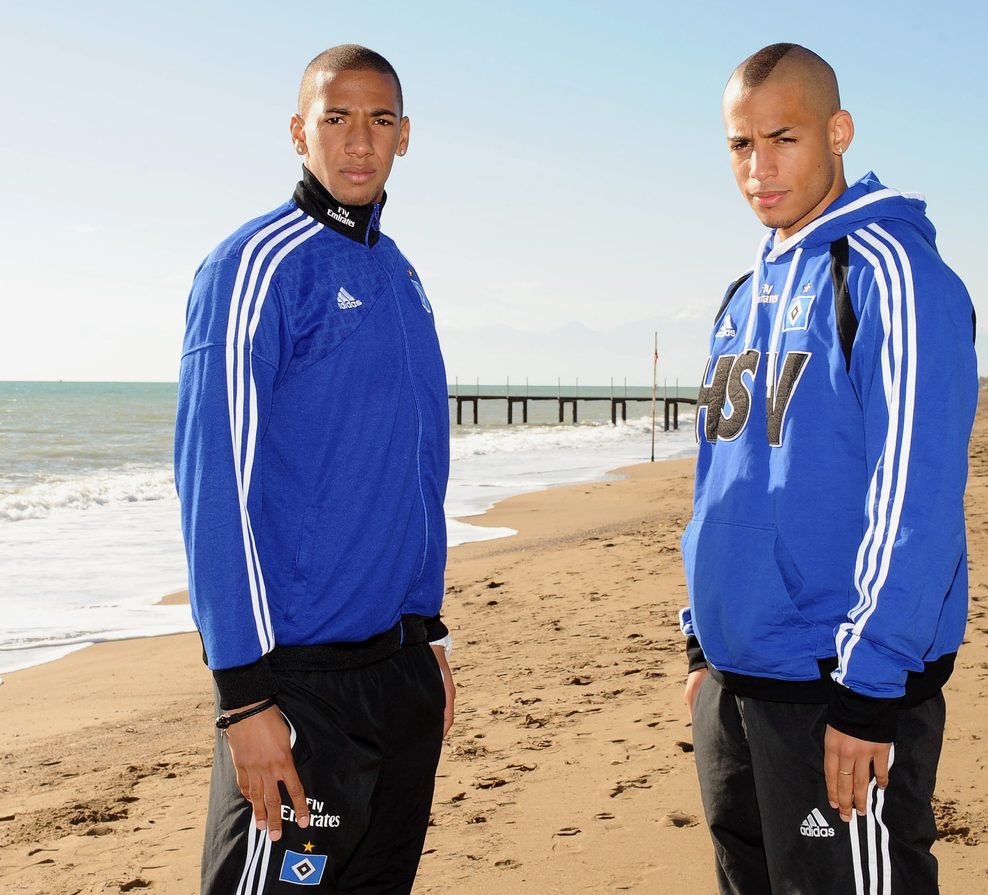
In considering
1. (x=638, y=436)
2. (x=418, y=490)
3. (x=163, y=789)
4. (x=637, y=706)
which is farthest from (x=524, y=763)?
(x=638, y=436)

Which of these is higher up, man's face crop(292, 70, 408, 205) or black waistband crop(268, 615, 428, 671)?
man's face crop(292, 70, 408, 205)

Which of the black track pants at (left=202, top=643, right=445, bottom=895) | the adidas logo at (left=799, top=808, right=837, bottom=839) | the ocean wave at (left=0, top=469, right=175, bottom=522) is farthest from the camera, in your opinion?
the ocean wave at (left=0, top=469, right=175, bottom=522)

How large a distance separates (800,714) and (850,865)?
28 cm

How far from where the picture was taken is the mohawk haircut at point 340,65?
89.4 inches

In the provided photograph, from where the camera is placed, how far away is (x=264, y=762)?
1.88 m

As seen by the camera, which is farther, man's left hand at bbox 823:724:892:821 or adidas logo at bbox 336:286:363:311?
adidas logo at bbox 336:286:363:311

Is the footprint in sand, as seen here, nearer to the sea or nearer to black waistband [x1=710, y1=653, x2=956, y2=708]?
black waistband [x1=710, y1=653, x2=956, y2=708]

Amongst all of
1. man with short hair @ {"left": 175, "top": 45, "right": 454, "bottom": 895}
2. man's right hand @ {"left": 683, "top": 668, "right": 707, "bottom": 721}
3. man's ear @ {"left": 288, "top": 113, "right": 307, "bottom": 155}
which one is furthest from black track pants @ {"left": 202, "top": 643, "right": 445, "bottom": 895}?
man's ear @ {"left": 288, "top": 113, "right": 307, "bottom": 155}

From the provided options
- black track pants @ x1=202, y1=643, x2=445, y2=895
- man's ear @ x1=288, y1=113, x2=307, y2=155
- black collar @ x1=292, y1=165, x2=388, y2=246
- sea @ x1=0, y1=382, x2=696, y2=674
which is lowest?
sea @ x1=0, y1=382, x2=696, y2=674

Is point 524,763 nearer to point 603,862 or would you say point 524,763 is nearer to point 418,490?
point 603,862

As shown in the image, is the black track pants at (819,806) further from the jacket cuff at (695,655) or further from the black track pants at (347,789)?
the black track pants at (347,789)

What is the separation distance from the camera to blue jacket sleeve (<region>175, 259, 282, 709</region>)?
186cm

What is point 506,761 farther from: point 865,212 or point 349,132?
point 865,212

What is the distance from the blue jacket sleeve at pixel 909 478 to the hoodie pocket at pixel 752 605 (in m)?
0.16
